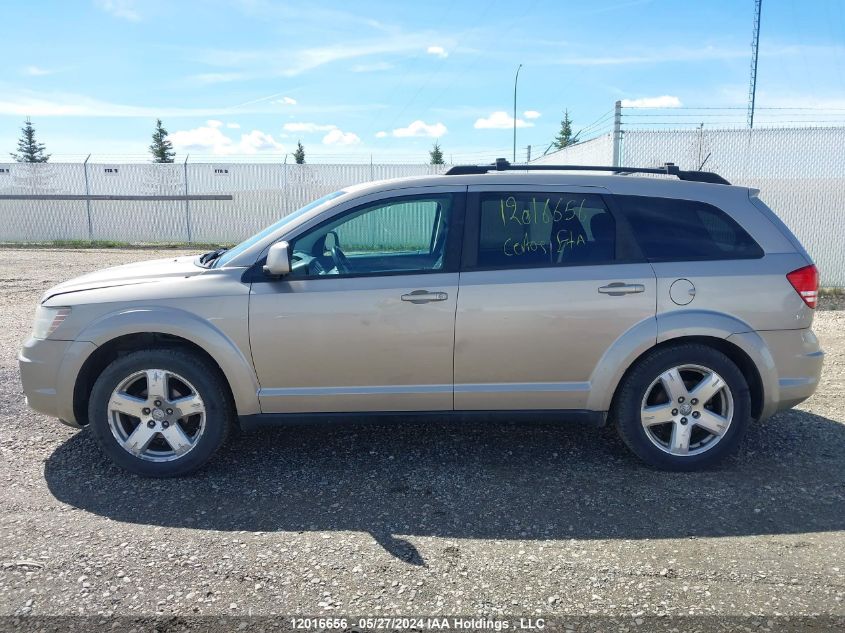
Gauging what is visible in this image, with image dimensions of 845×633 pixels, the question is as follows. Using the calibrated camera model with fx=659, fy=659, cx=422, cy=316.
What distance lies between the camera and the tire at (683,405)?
160 inches

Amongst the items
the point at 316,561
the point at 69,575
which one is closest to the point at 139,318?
the point at 69,575

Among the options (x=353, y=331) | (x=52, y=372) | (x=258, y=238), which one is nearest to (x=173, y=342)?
(x=52, y=372)

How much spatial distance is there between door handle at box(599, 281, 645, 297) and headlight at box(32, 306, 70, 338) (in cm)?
327

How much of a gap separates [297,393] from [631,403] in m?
2.06

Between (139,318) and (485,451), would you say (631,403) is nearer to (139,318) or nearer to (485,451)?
→ (485,451)

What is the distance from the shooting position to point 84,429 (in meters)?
4.88

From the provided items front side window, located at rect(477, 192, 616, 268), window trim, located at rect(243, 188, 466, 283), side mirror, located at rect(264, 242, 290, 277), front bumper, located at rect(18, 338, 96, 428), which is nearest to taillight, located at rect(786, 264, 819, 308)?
front side window, located at rect(477, 192, 616, 268)

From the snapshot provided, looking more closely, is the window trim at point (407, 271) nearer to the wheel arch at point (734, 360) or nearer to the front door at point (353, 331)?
the front door at point (353, 331)

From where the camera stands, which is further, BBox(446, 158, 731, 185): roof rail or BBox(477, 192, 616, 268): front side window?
BBox(446, 158, 731, 185): roof rail

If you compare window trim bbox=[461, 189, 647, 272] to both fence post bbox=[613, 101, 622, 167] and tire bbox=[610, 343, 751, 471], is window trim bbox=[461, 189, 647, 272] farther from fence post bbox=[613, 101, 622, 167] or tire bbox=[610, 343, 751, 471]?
fence post bbox=[613, 101, 622, 167]

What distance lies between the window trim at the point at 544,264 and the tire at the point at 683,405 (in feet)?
2.09

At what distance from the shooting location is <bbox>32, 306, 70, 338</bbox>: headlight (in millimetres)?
4008

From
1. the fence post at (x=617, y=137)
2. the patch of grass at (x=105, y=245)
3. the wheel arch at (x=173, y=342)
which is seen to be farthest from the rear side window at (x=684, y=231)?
the patch of grass at (x=105, y=245)

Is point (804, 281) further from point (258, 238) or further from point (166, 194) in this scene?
point (166, 194)
